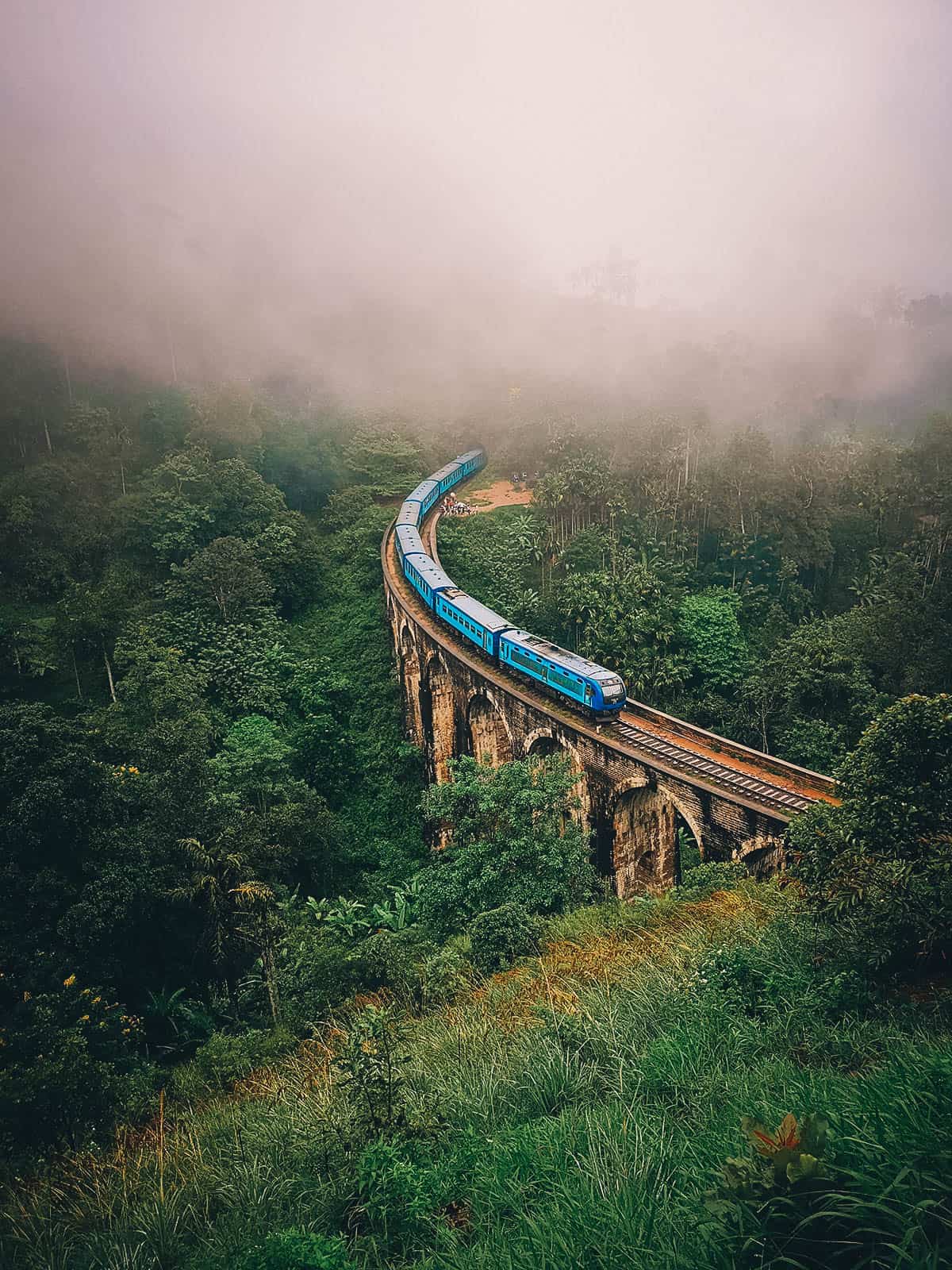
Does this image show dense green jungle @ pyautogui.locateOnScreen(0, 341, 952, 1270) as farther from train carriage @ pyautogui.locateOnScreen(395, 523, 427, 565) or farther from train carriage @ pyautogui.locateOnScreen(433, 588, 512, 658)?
train carriage @ pyautogui.locateOnScreen(433, 588, 512, 658)

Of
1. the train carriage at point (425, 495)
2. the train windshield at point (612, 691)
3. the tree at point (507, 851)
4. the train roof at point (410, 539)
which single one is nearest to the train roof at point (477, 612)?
the train windshield at point (612, 691)

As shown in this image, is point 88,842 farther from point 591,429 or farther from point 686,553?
→ point 591,429

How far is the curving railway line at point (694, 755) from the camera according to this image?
1603cm

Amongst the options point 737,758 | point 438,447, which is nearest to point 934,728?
point 737,758

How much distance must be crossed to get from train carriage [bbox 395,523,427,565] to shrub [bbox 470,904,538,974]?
2216 cm

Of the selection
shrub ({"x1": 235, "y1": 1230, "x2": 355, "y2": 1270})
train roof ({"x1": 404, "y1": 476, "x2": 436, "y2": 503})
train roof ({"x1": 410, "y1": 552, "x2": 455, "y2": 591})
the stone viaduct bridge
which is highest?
shrub ({"x1": 235, "y1": 1230, "x2": 355, "y2": 1270})

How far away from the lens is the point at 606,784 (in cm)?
1828

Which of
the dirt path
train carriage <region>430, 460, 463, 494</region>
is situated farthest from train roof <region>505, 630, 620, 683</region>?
train carriage <region>430, 460, 463, 494</region>

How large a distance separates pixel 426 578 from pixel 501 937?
62.1 ft

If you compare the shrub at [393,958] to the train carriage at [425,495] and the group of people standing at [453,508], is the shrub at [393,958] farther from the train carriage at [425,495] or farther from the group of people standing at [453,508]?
the group of people standing at [453,508]

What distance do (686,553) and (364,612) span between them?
1803 centimetres

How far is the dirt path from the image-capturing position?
45.6 meters

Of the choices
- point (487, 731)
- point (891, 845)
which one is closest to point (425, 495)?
point (487, 731)

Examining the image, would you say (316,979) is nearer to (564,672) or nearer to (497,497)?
(564,672)
